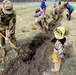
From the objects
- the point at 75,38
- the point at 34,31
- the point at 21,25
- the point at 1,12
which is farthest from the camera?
the point at 21,25

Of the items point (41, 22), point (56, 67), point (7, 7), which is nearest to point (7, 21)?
point (7, 7)

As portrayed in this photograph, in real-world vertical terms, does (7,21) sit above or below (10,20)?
below

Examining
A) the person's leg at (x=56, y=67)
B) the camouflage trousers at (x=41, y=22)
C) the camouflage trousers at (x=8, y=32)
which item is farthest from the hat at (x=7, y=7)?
the camouflage trousers at (x=41, y=22)

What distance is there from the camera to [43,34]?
33.3ft

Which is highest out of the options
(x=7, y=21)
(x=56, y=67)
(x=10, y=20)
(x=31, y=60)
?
(x=10, y=20)

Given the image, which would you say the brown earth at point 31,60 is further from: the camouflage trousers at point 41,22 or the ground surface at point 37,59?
the camouflage trousers at point 41,22

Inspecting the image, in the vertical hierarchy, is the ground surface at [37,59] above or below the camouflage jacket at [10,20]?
below

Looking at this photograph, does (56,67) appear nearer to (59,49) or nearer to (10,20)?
(59,49)

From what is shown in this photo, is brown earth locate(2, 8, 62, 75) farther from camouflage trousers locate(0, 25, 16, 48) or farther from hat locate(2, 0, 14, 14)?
hat locate(2, 0, 14, 14)

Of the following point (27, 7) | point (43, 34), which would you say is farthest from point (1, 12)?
point (27, 7)

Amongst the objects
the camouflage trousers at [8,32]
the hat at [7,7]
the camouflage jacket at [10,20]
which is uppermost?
the hat at [7,7]

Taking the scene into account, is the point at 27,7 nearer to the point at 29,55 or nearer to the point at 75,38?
the point at 75,38

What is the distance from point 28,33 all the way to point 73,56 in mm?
3617

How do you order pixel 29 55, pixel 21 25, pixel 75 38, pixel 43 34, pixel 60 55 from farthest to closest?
pixel 21 25 → pixel 43 34 → pixel 75 38 → pixel 29 55 → pixel 60 55
